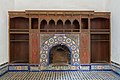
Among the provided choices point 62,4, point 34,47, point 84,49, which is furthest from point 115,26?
point 34,47

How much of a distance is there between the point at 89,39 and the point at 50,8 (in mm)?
1639

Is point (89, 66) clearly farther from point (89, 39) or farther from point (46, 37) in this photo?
point (46, 37)

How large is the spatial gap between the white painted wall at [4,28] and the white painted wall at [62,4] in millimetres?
533

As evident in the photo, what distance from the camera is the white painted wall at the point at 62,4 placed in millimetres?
6594

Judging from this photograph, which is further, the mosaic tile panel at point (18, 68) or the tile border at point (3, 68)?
the mosaic tile panel at point (18, 68)

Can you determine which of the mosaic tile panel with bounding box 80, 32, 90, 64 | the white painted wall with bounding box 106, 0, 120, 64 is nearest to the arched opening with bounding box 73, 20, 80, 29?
the mosaic tile panel with bounding box 80, 32, 90, 64

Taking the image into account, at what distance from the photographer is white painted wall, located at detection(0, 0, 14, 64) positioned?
5.45 m

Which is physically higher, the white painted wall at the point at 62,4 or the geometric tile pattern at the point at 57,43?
the white painted wall at the point at 62,4

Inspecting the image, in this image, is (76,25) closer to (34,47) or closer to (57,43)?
(57,43)

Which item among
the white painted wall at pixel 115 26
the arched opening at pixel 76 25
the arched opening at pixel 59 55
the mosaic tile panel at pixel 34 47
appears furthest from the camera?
the arched opening at pixel 76 25

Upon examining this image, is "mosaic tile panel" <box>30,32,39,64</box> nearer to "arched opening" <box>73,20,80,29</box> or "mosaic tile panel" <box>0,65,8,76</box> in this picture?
"mosaic tile panel" <box>0,65,8,76</box>

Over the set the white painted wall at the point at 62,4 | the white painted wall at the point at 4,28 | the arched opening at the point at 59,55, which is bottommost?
the arched opening at the point at 59,55

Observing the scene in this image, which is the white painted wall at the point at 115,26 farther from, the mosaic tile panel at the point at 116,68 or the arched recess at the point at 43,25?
the arched recess at the point at 43,25

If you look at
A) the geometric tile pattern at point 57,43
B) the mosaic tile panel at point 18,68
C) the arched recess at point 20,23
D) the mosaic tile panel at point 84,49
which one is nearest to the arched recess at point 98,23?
the mosaic tile panel at point 84,49
